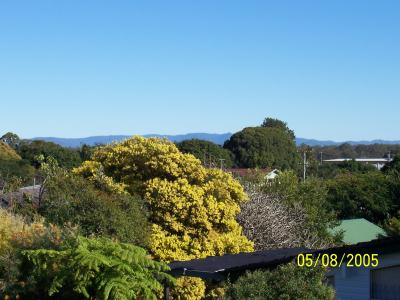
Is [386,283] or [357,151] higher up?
[357,151]

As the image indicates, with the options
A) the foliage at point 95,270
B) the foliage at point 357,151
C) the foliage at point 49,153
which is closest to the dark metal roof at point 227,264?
the foliage at point 95,270

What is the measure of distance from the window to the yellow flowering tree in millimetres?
5338

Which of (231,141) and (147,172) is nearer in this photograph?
(147,172)

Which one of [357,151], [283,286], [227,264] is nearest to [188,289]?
[227,264]

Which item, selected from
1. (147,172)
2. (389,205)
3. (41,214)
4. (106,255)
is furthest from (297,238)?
(389,205)

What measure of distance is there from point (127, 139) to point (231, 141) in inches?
3002

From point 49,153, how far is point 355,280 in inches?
2406

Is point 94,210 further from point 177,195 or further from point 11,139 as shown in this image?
point 11,139

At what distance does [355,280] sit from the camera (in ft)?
42.9

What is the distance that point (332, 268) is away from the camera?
43.3 feet

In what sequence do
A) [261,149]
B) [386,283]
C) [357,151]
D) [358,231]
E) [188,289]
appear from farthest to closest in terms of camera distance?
[357,151] < [261,149] < [358,231] < [188,289] < [386,283]

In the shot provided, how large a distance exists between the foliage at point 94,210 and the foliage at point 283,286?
15.1 ft

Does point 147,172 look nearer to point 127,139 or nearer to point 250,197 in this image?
point 127,139

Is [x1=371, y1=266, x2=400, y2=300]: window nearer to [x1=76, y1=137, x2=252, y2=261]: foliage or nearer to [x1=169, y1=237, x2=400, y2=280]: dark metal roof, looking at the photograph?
[x1=169, y1=237, x2=400, y2=280]: dark metal roof
